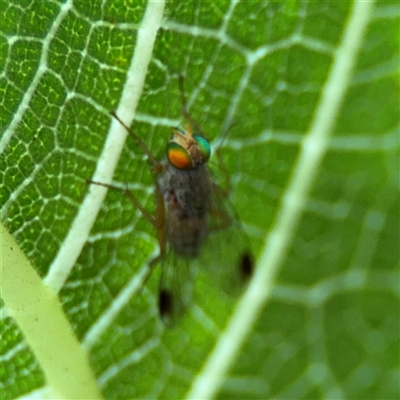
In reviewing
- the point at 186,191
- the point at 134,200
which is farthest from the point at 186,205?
the point at 134,200

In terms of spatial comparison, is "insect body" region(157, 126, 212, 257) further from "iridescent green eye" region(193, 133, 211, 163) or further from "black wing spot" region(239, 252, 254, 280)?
"black wing spot" region(239, 252, 254, 280)

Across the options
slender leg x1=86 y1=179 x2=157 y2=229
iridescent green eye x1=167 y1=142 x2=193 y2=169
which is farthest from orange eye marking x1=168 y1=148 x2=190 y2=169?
slender leg x1=86 y1=179 x2=157 y2=229

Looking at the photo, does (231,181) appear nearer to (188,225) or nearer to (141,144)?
(188,225)

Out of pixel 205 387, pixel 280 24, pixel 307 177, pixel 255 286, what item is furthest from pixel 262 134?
pixel 205 387

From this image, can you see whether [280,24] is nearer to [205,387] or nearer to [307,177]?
[307,177]

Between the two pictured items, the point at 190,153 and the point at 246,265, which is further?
the point at 246,265

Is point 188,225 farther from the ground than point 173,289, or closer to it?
farther from the ground

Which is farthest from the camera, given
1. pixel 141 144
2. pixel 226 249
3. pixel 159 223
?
pixel 226 249
